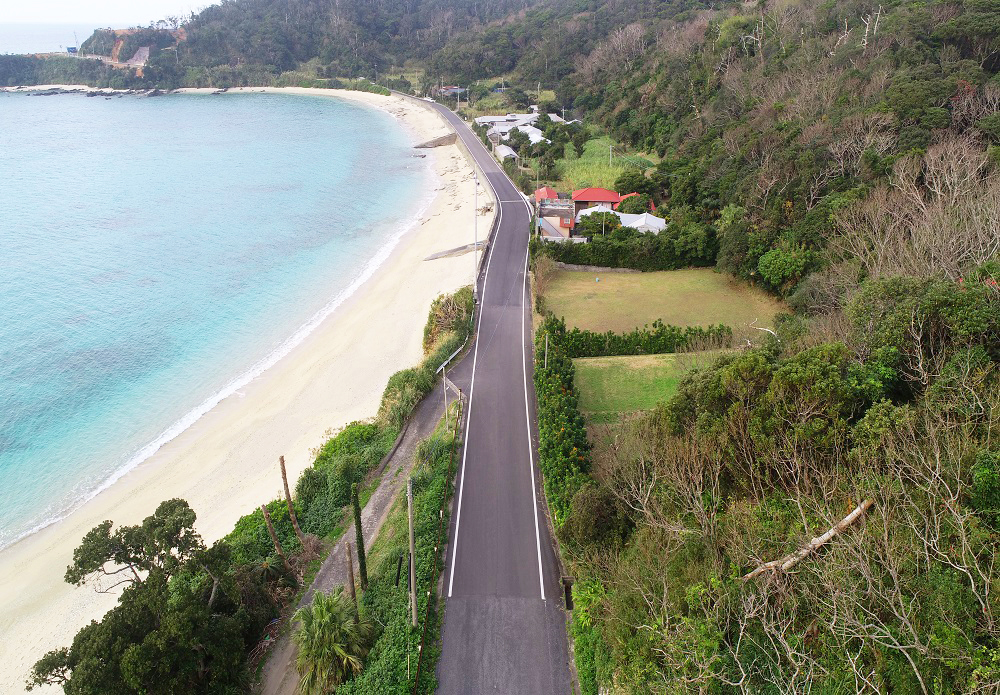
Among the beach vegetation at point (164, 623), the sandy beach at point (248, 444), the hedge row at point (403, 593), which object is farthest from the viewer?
the sandy beach at point (248, 444)

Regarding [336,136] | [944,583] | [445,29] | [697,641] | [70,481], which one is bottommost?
[70,481]

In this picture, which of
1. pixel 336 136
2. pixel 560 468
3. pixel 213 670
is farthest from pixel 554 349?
pixel 336 136

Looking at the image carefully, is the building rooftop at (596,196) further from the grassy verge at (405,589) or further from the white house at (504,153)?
the grassy verge at (405,589)

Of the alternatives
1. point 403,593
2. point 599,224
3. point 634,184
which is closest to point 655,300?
point 599,224

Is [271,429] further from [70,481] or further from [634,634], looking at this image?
[634,634]

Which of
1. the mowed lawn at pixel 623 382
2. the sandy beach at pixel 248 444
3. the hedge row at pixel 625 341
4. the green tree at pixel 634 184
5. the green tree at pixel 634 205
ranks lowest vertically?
the sandy beach at pixel 248 444

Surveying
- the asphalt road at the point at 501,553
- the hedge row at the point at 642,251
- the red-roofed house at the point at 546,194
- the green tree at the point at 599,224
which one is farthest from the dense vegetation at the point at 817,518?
the red-roofed house at the point at 546,194
